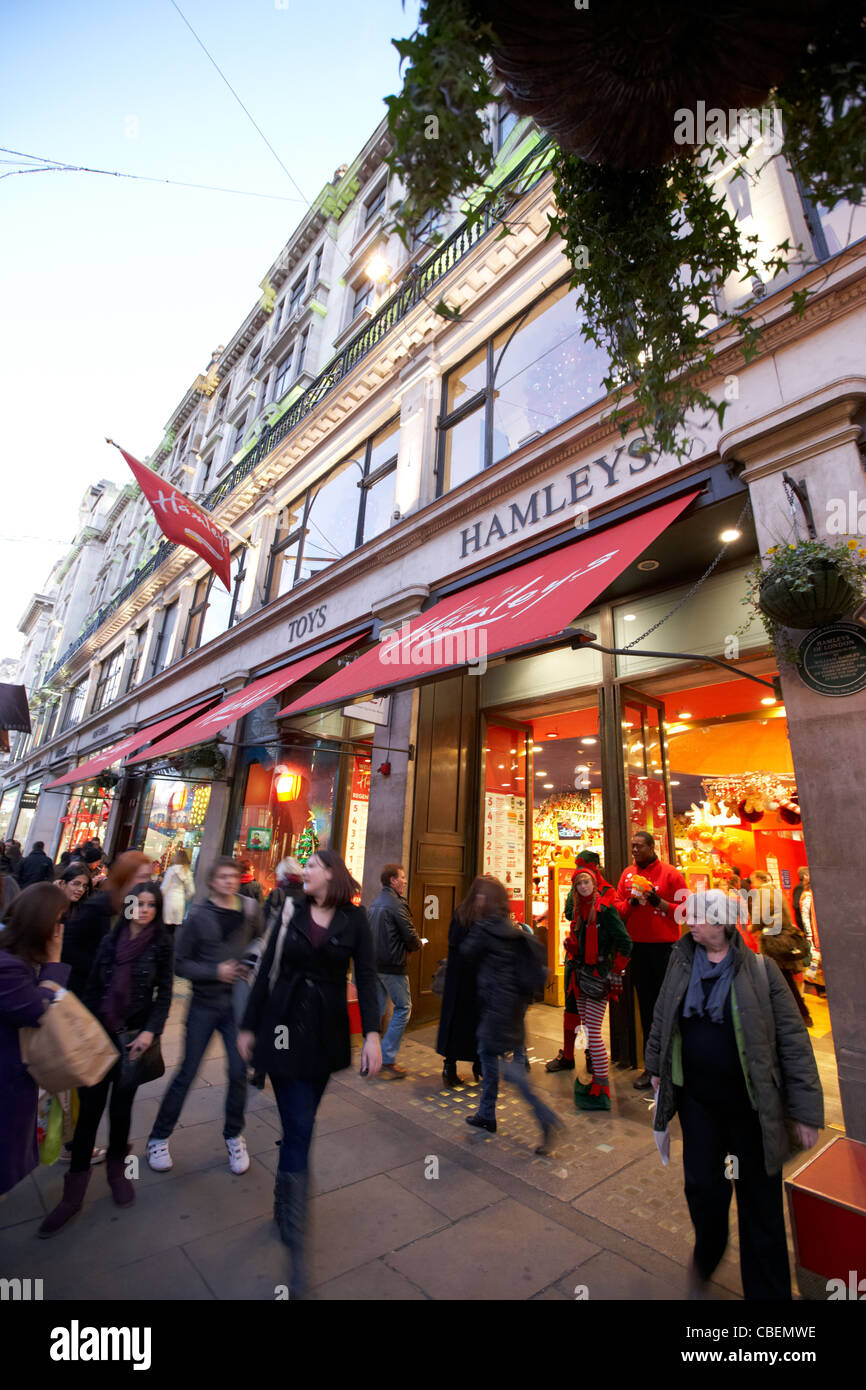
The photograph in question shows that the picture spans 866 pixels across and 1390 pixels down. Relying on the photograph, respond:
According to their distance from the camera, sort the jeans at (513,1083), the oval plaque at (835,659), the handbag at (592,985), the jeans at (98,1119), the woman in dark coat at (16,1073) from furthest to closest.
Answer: the handbag at (592,985)
the jeans at (513,1083)
the oval plaque at (835,659)
the jeans at (98,1119)
the woman in dark coat at (16,1073)

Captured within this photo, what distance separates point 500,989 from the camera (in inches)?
167

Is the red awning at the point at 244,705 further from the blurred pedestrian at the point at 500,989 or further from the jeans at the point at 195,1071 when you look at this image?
the blurred pedestrian at the point at 500,989

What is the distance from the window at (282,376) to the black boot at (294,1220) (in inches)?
800

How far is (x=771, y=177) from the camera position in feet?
18.9

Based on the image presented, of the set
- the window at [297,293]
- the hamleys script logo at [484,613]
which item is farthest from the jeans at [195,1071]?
the window at [297,293]

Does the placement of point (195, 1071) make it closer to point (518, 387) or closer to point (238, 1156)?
point (238, 1156)

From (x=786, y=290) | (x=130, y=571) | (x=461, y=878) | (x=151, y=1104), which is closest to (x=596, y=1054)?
(x=461, y=878)

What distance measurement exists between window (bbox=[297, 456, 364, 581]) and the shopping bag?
937cm

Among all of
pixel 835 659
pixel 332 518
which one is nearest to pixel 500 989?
pixel 835 659

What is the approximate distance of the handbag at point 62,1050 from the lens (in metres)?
2.32

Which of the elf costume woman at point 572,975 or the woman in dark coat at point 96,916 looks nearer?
the woman in dark coat at point 96,916

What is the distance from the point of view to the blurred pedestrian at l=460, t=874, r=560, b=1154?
163 inches

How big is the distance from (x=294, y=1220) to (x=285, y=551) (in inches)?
493

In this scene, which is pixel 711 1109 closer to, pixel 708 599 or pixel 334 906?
pixel 334 906
